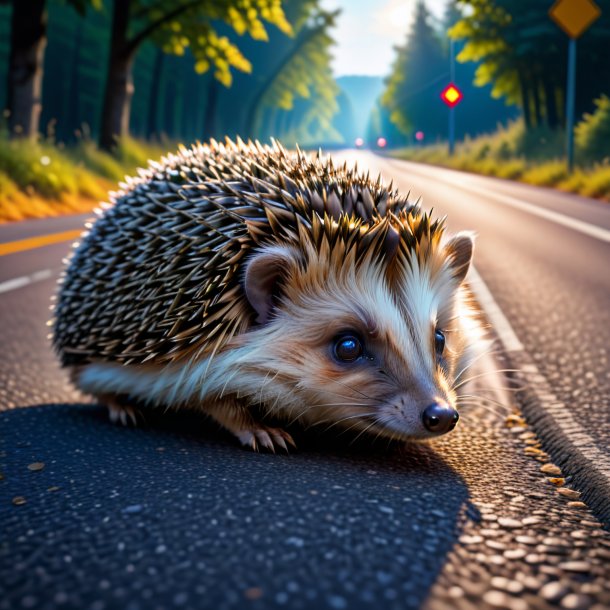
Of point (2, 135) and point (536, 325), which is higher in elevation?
point (2, 135)

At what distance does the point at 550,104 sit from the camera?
3003cm

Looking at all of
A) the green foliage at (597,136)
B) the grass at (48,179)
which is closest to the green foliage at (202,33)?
the grass at (48,179)

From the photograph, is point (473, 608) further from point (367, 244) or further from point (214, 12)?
point (214, 12)


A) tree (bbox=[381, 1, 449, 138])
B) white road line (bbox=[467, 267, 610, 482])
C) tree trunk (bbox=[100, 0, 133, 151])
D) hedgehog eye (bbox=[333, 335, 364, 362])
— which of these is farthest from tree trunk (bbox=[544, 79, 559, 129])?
tree (bbox=[381, 1, 449, 138])

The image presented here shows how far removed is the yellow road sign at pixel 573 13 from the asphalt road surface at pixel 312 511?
17.3 meters

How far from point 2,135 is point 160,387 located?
1332cm

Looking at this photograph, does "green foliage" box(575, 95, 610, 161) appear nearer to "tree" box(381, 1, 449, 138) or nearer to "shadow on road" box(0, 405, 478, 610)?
"shadow on road" box(0, 405, 478, 610)

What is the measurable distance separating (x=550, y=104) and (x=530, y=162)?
167 inches

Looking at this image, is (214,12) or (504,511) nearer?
(504,511)

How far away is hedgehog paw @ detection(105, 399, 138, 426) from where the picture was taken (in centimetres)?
321

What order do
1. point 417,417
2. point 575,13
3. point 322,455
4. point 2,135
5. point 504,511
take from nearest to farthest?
1. point 504,511
2. point 417,417
3. point 322,455
4. point 2,135
5. point 575,13

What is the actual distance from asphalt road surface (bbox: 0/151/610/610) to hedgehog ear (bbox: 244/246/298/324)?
565mm

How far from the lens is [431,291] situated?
2.79 meters

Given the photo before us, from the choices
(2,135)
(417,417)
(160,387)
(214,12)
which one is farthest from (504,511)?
(214,12)
